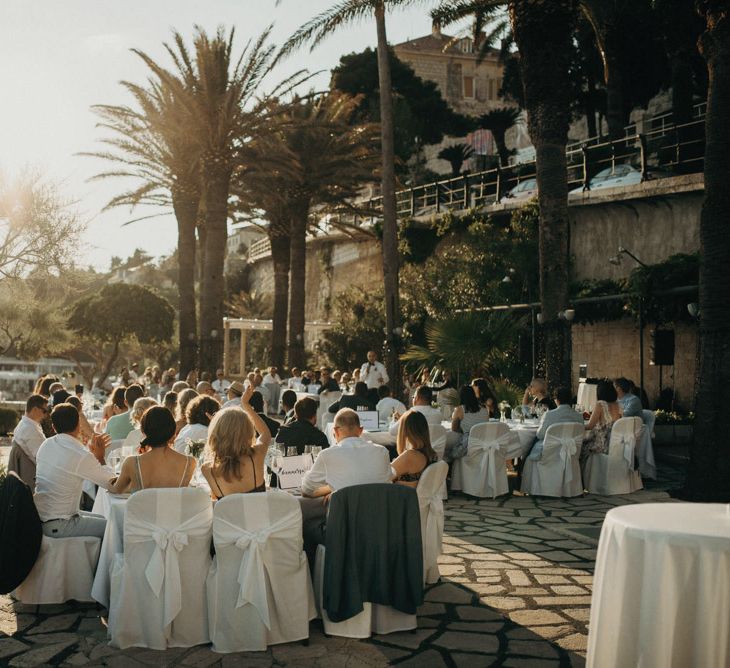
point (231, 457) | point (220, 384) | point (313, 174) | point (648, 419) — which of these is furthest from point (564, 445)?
point (313, 174)

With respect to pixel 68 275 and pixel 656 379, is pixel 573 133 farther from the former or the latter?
pixel 68 275

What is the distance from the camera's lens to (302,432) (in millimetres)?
7797

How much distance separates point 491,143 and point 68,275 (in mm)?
31677

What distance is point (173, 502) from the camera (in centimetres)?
518

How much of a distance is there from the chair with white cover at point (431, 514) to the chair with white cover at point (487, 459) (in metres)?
3.79

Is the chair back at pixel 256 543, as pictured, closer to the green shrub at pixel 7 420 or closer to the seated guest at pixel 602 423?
the seated guest at pixel 602 423

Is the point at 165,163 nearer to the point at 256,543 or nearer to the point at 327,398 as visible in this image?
the point at 327,398

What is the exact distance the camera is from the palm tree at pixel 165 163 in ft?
71.9

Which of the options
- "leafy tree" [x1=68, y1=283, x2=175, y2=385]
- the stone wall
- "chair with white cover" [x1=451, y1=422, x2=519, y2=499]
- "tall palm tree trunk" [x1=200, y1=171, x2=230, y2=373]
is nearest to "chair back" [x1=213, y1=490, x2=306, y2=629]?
"chair with white cover" [x1=451, y1=422, x2=519, y2=499]

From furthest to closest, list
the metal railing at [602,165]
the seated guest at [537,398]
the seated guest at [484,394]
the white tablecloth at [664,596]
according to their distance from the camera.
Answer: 1. the metal railing at [602,165]
2. the seated guest at [537,398]
3. the seated guest at [484,394]
4. the white tablecloth at [664,596]

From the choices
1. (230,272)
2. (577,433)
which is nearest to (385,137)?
(577,433)

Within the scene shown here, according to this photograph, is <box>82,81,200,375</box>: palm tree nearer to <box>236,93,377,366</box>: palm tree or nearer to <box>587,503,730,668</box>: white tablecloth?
<box>236,93,377,366</box>: palm tree

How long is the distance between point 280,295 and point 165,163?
23.6 feet

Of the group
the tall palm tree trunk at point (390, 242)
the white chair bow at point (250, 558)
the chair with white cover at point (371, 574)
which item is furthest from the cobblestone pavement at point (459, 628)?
the tall palm tree trunk at point (390, 242)
